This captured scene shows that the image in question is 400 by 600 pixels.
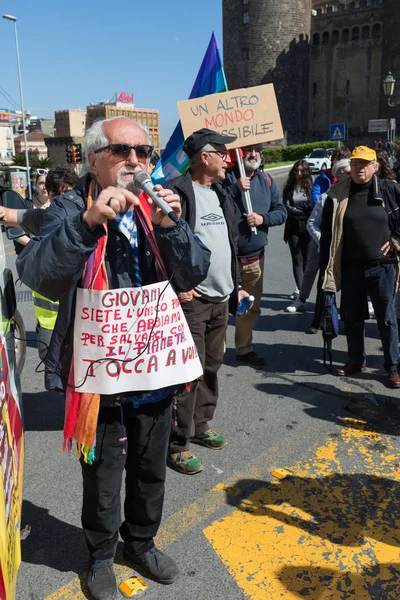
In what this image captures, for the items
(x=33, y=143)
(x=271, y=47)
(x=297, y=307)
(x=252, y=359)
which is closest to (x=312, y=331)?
(x=297, y=307)

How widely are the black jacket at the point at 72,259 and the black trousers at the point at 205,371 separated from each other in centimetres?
101

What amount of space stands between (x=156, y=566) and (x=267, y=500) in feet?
2.63

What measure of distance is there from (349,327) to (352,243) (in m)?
0.74

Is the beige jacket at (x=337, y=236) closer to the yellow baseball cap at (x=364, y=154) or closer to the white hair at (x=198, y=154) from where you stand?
the yellow baseball cap at (x=364, y=154)

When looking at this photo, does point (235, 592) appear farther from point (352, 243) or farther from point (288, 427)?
point (352, 243)

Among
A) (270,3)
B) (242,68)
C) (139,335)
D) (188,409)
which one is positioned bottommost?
(188,409)

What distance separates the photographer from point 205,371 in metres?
3.61

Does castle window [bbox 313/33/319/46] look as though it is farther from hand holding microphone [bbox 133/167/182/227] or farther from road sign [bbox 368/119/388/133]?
hand holding microphone [bbox 133/167/182/227]

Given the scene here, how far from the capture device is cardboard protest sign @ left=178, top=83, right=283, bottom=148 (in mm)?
4684

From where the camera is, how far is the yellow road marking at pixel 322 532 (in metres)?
2.43

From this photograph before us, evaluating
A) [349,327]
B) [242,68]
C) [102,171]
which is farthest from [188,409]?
[242,68]

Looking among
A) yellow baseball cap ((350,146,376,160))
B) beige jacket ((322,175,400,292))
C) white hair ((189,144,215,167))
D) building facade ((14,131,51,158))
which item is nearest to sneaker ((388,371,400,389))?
beige jacket ((322,175,400,292))

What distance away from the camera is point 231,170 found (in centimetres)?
497

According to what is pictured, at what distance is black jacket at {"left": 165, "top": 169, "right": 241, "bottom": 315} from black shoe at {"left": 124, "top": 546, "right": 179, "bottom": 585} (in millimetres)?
1713
